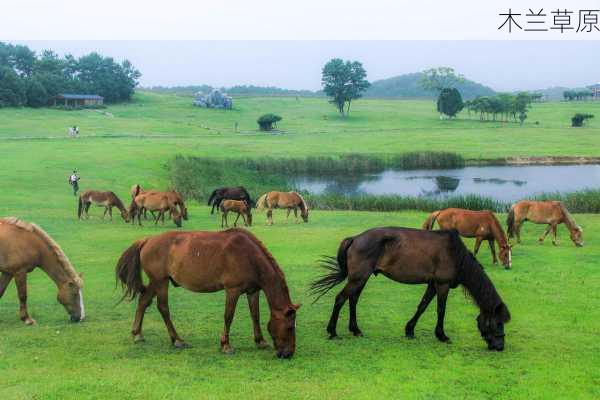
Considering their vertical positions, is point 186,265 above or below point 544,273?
above

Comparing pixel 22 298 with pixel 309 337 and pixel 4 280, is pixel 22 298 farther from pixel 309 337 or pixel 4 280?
pixel 309 337

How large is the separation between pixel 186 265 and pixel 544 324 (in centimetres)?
596

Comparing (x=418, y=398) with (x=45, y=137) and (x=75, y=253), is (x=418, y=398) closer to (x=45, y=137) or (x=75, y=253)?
(x=75, y=253)

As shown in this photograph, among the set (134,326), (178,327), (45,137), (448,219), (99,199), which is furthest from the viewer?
(45,137)

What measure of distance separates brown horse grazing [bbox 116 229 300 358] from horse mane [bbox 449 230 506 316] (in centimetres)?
265

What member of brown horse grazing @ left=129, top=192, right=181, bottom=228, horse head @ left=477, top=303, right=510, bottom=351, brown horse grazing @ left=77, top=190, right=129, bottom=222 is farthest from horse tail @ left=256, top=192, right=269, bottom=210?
horse head @ left=477, top=303, right=510, bottom=351

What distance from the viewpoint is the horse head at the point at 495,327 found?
29.8 ft

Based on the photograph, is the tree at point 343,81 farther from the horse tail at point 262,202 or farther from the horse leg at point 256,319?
the horse leg at point 256,319

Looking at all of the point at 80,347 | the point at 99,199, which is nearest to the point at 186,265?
the point at 80,347

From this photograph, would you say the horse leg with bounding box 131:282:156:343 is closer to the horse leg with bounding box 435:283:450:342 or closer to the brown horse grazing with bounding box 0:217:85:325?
the brown horse grazing with bounding box 0:217:85:325

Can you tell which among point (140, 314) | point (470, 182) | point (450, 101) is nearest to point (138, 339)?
point (140, 314)

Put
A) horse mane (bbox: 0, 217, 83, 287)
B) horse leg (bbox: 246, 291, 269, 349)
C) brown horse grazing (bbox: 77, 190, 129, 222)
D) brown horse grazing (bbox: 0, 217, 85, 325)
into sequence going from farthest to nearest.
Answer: brown horse grazing (bbox: 77, 190, 129, 222) < horse mane (bbox: 0, 217, 83, 287) < brown horse grazing (bbox: 0, 217, 85, 325) < horse leg (bbox: 246, 291, 269, 349)

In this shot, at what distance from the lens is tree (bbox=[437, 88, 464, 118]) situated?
88.1 metres

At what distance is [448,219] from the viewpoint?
53.2ft
